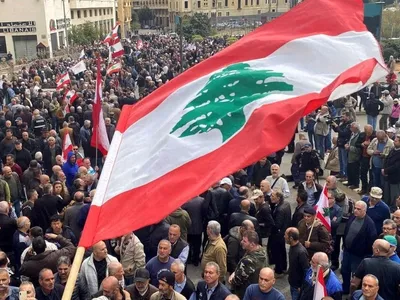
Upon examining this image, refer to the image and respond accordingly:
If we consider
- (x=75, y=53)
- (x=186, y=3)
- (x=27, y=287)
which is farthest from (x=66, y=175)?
(x=186, y=3)

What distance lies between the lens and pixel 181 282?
6.15 metres

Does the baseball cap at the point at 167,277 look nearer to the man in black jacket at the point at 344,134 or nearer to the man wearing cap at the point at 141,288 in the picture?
the man wearing cap at the point at 141,288

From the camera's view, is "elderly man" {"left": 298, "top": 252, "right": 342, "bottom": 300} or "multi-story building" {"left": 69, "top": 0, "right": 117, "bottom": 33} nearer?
"elderly man" {"left": 298, "top": 252, "right": 342, "bottom": 300}

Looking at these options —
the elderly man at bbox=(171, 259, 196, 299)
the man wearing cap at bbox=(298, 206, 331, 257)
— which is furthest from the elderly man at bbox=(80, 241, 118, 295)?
the man wearing cap at bbox=(298, 206, 331, 257)

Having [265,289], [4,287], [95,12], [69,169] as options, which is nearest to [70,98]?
[69,169]

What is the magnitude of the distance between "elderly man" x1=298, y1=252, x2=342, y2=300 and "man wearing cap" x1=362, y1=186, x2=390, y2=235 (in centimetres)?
209

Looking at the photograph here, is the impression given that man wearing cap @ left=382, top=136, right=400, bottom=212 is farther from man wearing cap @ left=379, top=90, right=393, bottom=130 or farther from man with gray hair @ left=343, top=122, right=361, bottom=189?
man wearing cap @ left=379, top=90, right=393, bottom=130

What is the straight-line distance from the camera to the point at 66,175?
430 inches

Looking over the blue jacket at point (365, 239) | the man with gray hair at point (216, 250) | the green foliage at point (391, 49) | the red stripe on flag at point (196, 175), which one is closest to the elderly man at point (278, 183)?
the blue jacket at point (365, 239)

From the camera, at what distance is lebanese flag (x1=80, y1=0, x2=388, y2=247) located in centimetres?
380

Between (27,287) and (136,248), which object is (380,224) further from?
(27,287)

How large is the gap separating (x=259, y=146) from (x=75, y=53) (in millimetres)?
44998

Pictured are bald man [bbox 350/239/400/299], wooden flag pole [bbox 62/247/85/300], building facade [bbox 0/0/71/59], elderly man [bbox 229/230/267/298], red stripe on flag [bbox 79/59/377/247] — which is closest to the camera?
wooden flag pole [bbox 62/247/85/300]

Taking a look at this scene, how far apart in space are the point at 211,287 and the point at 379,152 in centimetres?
611
